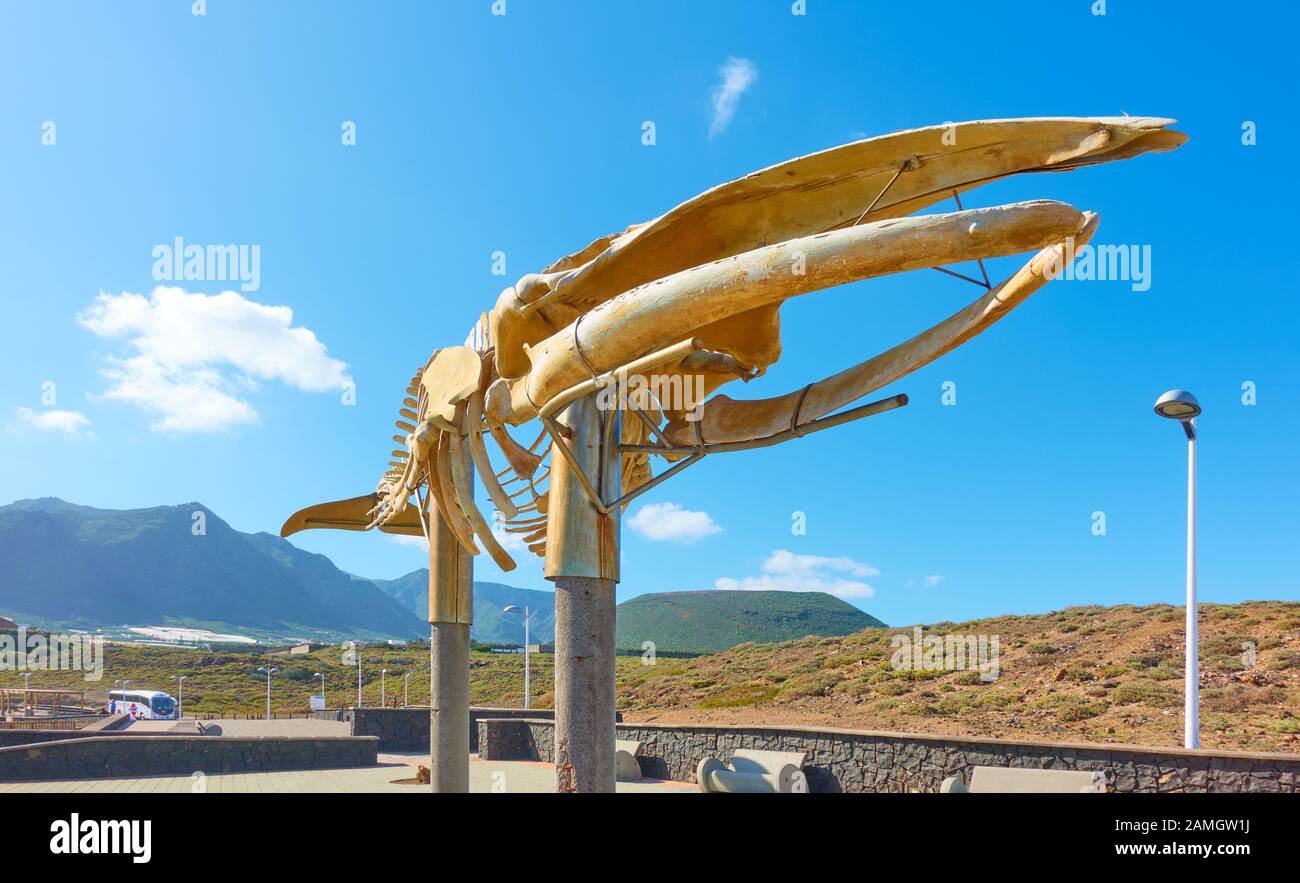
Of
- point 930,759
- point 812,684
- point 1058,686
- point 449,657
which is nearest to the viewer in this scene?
point 449,657

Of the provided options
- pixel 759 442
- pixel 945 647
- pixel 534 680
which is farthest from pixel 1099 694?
pixel 534 680

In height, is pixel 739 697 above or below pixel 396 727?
below

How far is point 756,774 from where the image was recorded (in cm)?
1250

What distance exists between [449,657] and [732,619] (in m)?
105

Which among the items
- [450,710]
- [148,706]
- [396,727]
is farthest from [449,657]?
[148,706]

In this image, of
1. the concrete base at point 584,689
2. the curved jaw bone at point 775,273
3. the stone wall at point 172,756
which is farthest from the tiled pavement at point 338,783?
the curved jaw bone at point 775,273

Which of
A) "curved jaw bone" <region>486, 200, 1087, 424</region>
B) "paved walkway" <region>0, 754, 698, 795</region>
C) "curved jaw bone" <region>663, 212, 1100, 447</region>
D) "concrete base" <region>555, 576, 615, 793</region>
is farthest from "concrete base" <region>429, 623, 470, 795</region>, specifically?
"curved jaw bone" <region>663, 212, 1100, 447</region>

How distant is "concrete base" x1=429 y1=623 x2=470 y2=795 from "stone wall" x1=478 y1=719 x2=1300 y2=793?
4791 millimetres

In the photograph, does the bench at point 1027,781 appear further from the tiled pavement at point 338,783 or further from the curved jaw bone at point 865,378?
the tiled pavement at point 338,783

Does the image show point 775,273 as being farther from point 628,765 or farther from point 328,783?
point 328,783

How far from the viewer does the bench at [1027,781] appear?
31.7 feet

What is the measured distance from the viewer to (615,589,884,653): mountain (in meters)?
108

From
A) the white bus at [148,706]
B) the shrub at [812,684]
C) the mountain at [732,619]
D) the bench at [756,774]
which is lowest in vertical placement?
the mountain at [732,619]

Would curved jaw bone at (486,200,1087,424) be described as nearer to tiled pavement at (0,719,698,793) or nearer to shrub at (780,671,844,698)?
tiled pavement at (0,719,698,793)
